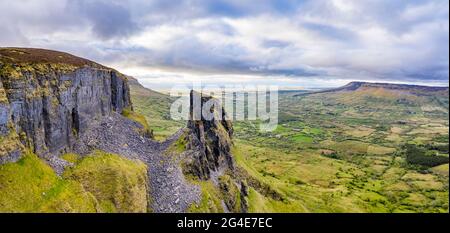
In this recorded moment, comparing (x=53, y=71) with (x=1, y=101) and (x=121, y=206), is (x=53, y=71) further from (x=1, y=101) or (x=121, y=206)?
(x=121, y=206)

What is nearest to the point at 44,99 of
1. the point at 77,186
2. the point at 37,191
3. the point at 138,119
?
the point at 77,186

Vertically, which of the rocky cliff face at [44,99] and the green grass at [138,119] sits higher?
the rocky cliff face at [44,99]

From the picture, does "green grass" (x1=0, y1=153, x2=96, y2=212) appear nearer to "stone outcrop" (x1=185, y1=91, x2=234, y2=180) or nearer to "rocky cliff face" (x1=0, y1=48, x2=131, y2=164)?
"rocky cliff face" (x1=0, y1=48, x2=131, y2=164)

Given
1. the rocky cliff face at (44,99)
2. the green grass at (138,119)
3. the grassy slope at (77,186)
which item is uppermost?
the rocky cliff face at (44,99)

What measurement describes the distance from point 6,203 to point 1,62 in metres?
20.3

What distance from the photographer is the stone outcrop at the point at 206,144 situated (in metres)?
76.3

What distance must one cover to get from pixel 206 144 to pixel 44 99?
37.8 metres

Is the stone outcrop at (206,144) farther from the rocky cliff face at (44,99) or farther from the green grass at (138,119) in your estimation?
the rocky cliff face at (44,99)

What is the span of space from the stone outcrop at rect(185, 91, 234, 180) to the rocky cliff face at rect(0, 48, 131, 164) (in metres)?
21.2

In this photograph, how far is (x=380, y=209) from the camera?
150375 millimetres

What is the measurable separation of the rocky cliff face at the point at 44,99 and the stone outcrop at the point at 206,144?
69.4 feet

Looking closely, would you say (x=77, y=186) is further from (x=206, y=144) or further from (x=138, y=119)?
(x=138, y=119)

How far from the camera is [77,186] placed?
171ft

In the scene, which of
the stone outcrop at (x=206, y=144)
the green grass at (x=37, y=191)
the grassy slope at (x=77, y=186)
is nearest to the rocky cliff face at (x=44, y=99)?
the green grass at (x=37, y=191)
